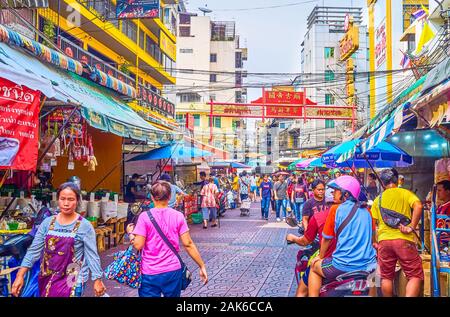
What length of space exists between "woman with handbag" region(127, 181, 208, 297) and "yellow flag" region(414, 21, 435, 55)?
1595 cm

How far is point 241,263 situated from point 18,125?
4.99 metres

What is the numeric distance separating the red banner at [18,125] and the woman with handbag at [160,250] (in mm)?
2268

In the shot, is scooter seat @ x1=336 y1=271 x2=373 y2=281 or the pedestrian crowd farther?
scooter seat @ x1=336 y1=271 x2=373 y2=281

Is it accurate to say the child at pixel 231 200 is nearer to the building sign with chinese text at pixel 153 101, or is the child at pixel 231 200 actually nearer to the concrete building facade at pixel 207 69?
the building sign with chinese text at pixel 153 101

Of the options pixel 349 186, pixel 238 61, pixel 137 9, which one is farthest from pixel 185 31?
pixel 349 186

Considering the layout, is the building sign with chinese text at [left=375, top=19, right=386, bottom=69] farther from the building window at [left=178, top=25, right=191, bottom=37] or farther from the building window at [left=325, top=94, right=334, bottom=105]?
the building window at [left=178, top=25, right=191, bottom=37]

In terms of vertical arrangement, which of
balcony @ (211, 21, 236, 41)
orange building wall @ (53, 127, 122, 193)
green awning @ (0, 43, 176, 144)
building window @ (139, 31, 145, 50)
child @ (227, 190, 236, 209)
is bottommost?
child @ (227, 190, 236, 209)

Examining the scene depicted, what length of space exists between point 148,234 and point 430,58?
14.5 m

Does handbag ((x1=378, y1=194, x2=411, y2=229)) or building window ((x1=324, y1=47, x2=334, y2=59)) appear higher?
building window ((x1=324, y1=47, x2=334, y2=59))

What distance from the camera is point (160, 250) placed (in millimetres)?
4324

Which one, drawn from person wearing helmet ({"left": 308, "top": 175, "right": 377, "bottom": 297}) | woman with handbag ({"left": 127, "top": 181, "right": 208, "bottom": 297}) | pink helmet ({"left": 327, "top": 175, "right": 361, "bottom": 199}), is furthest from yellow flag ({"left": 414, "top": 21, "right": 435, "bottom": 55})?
woman with handbag ({"left": 127, "top": 181, "right": 208, "bottom": 297})

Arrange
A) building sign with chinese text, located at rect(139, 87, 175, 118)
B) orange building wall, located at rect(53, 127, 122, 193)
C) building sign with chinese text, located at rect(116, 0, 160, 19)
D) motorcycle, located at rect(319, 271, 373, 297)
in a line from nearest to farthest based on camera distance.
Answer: motorcycle, located at rect(319, 271, 373, 297)
orange building wall, located at rect(53, 127, 122, 193)
building sign with chinese text, located at rect(116, 0, 160, 19)
building sign with chinese text, located at rect(139, 87, 175, 118)

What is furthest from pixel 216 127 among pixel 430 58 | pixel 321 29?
pixel 430 58

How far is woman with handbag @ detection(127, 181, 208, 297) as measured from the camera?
14.0 feet
